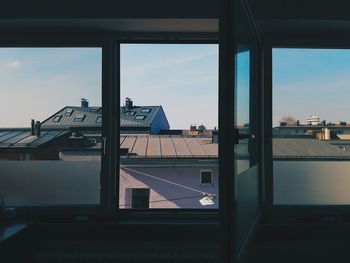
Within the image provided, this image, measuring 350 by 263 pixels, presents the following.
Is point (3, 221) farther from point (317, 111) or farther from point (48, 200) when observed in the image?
point (317, 111)

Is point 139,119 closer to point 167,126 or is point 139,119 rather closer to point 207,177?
point 167,126

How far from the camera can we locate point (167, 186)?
2604mm

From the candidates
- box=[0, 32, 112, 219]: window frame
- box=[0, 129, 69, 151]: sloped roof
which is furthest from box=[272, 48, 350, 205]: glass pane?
box=[0, 129, 69, 151]: sloped roof

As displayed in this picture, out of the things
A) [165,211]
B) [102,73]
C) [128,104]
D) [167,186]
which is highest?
[102,73]

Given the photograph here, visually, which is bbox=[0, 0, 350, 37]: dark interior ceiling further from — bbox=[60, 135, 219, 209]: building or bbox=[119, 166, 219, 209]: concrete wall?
bbox=[119, 166, 219, 209]: concrete wall

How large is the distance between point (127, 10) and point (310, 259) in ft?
6.78

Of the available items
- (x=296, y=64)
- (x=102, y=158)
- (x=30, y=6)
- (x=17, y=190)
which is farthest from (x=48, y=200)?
(x=296, y=64)

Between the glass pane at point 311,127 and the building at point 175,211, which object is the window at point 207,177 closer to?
the building at point 175,211

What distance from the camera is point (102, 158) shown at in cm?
253

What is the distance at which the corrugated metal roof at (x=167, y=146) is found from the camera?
2604 mm

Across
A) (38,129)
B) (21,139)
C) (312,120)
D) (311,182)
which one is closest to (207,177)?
(311,182)

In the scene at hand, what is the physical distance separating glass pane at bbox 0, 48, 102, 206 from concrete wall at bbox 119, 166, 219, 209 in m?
0.21

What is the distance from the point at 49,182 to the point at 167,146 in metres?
0.92

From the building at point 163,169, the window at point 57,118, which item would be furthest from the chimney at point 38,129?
the building at point 163,169
